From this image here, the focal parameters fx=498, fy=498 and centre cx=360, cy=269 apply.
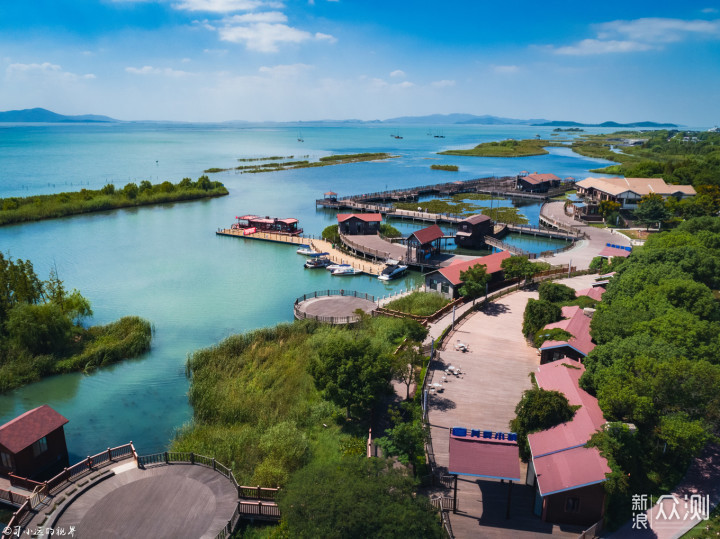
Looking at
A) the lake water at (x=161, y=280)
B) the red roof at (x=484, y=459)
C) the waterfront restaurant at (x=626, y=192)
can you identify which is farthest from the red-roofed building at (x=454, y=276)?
the waterfront restaurant at (x=626, y=192)

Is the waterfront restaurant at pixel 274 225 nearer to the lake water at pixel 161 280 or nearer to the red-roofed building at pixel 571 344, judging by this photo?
the lake water at pixel 161 280

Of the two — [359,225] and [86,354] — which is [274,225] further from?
[86,354]

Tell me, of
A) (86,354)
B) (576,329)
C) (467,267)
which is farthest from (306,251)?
(576,329)

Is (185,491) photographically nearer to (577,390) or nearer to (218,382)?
(218,382)

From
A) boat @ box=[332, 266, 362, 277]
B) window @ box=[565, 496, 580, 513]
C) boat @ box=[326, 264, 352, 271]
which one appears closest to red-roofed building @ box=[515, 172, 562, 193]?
boat @ box=[326, 264, 352, 271]

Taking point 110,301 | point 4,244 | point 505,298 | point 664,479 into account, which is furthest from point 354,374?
point 4,244

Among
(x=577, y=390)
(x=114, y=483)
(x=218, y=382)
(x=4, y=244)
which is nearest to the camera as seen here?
(x=114, y=483)
